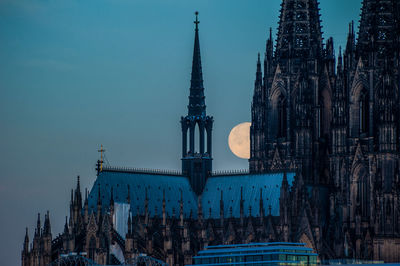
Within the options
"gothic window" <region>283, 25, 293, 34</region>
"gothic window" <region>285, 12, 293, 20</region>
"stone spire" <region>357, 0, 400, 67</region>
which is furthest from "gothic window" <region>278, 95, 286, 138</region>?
"stone spire" <region>357, 0, 400, 67</region>

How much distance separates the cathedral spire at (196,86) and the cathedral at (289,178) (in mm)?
102

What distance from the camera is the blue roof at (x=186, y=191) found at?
134m

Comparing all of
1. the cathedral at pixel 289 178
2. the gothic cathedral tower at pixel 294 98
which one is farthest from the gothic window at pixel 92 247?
the gothic cathedral tower at pixel 294 98

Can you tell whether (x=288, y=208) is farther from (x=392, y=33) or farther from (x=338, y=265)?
(x=392, y=33)

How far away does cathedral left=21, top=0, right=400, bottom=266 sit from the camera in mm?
128500

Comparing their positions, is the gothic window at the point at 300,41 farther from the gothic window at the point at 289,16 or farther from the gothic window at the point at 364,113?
the gothic window at the point at 364,113

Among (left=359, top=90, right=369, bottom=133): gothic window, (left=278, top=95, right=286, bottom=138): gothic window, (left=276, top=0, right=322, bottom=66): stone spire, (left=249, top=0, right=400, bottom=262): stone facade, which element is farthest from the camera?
(left=278, top=95, right=286, bottom=138): gothic window

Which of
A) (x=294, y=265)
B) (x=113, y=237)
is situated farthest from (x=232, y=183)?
(x=294, y=265)

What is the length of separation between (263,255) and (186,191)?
104 feet

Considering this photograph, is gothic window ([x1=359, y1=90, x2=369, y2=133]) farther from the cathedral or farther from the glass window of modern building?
the glass window of modern building

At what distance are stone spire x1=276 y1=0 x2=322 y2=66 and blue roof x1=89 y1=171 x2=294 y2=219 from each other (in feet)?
49.8

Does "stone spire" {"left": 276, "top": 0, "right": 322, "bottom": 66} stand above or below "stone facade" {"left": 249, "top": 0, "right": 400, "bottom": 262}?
above

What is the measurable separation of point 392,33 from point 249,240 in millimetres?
25435

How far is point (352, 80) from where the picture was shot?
140m
